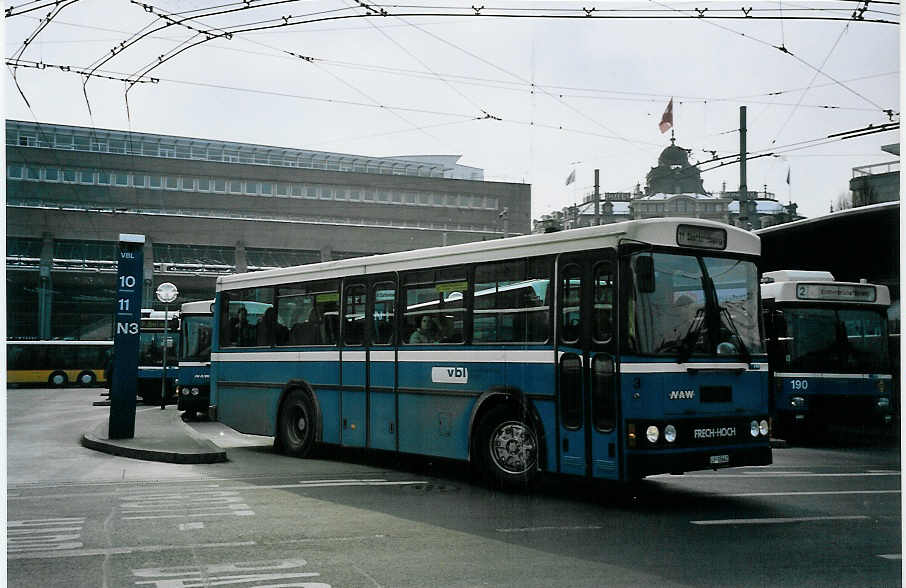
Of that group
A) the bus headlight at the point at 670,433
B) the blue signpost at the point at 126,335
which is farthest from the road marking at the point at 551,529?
the blue signpost at the point at 126,335

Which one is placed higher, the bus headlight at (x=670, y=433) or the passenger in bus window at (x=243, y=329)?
the passenger in bus window at (x=243, y=329)

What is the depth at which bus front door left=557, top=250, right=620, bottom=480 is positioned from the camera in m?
8.68

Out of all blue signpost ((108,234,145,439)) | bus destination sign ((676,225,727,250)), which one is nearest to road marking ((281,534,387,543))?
bus destination sign ((676,225,727,250))

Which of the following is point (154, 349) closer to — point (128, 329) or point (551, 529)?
point (128, 329)

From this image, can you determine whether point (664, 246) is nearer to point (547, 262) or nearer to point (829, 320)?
point (547, 262)

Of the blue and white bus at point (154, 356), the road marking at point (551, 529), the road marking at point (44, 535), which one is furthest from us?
the blue and white bus at point (154, 356)

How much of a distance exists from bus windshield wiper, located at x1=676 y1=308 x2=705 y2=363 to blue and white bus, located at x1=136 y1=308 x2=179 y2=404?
783 inches

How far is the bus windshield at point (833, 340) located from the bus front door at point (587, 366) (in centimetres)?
632

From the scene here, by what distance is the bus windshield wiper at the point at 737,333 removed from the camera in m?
9.13

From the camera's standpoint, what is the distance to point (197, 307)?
22500mm

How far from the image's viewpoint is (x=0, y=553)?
19.7 ft

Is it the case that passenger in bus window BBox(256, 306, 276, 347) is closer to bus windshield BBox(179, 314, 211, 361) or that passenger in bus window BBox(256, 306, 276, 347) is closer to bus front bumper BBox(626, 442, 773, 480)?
bus front bumper BBox(626, 442, 773, 480)

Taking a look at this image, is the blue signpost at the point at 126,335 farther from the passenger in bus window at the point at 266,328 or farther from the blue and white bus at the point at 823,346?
the blue and white bus at the point at 823,346

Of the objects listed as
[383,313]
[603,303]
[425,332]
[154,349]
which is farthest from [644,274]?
[154,349]
